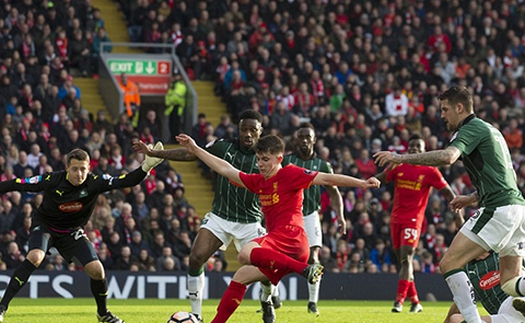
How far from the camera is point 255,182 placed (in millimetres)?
11031

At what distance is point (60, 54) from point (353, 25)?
27.7 ft

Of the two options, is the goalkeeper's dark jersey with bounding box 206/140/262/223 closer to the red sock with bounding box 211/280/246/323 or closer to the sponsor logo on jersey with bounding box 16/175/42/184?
the sponsor logo on jersey with bounding box 16/175/42/184

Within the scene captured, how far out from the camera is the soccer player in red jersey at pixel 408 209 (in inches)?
644

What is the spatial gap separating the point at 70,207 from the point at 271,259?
3558 mm

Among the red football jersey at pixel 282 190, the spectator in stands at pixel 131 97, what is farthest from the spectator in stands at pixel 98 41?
the red football jersey at pixel 282 190

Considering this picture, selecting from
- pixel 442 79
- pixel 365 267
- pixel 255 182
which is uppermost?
pixel 255 182

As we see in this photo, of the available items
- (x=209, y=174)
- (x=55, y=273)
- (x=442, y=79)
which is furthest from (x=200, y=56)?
(x=55, y=273)

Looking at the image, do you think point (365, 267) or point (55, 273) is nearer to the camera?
point (55, 273)

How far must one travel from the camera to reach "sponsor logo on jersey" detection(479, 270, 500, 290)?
10.6 meters

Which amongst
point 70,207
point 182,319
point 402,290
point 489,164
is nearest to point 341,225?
point 402,290

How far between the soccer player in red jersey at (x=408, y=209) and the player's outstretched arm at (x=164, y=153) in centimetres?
497

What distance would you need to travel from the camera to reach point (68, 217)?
13.3 meters

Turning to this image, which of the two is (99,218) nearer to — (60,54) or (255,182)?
(60,54)

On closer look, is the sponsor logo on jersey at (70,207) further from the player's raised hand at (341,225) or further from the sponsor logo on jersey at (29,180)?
the player's raised hand at (341,225)
